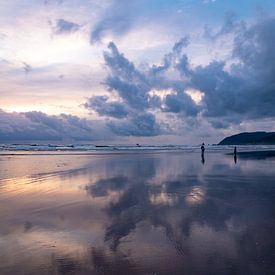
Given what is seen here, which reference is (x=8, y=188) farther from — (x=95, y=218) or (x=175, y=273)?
(x=175, y=273)

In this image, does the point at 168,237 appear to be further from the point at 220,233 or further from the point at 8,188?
the point at 8,188

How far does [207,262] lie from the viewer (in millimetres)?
7141

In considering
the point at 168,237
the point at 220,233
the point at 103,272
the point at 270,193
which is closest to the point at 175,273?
the point at 103,272

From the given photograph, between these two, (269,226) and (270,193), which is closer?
(269,226)

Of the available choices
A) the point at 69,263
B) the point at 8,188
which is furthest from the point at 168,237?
the point at 8,188

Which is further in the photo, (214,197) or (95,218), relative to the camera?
(214,197)

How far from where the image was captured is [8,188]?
18484 millimetres

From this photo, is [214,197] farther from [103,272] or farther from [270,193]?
[103,272]

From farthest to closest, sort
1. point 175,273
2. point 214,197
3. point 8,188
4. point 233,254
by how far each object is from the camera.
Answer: point 8,188 → point 214,197 → point 233,254 → point 175,273

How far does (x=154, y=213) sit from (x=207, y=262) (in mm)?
4814

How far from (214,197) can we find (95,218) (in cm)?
633

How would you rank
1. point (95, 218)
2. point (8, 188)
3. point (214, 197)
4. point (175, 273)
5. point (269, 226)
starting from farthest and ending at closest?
point (8, 188)
point (214, 197)
point (95, 218)
point (269, 226)
point (175, 273)

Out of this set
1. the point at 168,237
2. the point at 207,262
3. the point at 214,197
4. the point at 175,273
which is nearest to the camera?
the point at 175,273

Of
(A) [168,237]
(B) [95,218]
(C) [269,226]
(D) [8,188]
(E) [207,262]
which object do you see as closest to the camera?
(E) [207,262]
